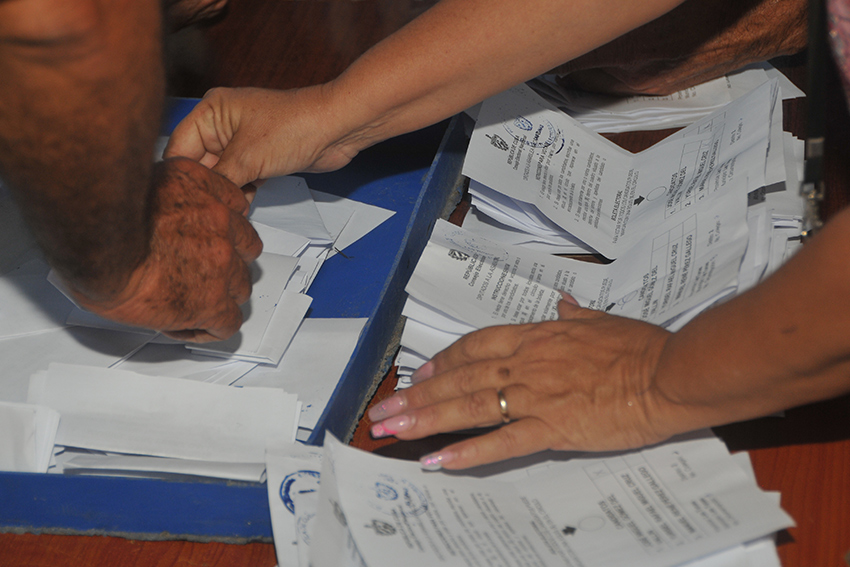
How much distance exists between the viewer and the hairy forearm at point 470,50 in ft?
2.17

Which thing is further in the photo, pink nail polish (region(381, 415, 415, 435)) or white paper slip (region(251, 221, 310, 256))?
white paper slip (region(251, 221, 310, 256))

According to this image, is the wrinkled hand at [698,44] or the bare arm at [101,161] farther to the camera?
the wrinkled hand at [698,44]

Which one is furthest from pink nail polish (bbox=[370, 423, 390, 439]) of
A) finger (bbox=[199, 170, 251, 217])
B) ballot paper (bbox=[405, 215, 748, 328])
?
finger (bbox=[199, 170, 251, 217])

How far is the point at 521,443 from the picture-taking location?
1.66 ft

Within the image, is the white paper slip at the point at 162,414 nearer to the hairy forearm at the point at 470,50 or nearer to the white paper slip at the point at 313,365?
the white paper slip at the point at 313,365

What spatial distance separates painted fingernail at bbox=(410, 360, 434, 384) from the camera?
23.0 inches

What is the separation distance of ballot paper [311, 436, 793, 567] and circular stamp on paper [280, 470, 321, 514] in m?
0.03

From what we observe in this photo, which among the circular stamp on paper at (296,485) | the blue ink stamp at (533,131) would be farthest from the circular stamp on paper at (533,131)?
the circular stamp on paper at (296,485)

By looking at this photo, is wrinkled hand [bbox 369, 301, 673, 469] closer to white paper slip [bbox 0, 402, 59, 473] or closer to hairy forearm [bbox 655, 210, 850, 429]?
hairy forearm [bbox 655, 210, 850, 429]

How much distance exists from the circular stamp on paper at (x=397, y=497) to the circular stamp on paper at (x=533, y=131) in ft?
1.44

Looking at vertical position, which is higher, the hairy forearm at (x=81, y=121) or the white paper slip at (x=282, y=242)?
the hairy forearm at (x=81, y=121)

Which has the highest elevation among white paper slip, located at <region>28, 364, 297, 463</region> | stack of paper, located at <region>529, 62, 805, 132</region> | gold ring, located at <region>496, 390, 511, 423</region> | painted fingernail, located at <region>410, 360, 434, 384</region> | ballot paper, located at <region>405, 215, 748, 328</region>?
stack of paper, located at <region>529, 62, 805, 132</region>

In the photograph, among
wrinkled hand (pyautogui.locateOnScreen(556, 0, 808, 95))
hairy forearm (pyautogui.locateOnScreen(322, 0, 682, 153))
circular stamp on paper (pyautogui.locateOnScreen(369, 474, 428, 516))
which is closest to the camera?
circular stamp on paper (pyautogui.locateOnScreen(369, 474, 428, 516))

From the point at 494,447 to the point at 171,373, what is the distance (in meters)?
0.29
